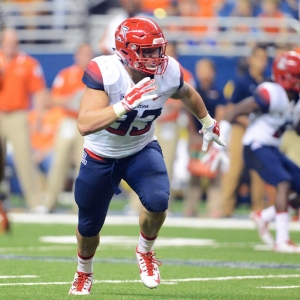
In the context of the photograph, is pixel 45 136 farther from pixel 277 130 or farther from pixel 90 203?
pixel 90 203

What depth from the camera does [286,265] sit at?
7.67 metres

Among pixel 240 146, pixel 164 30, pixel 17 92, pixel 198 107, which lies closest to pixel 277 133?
pixel 240 146

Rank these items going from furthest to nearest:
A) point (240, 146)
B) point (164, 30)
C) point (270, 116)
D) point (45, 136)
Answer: point (164, 30)
point (45, 136)
point (240, 146)
point (270, 116)

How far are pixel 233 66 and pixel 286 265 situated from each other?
7570 millimetres

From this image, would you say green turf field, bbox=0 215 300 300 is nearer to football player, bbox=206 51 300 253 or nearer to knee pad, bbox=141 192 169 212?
football player, bbox=206 51 300 253

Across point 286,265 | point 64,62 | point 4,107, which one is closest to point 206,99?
point 4,107

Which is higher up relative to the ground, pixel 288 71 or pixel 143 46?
pixel 143 46

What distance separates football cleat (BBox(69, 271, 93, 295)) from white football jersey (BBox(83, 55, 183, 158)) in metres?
0.80

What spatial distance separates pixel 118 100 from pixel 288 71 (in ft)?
12.4

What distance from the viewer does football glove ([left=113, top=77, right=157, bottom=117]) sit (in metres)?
5.22

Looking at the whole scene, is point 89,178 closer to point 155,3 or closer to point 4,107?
point 4,107

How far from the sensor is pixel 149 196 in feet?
18.8

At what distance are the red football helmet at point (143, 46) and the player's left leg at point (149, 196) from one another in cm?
59

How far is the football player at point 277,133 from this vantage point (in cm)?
891
